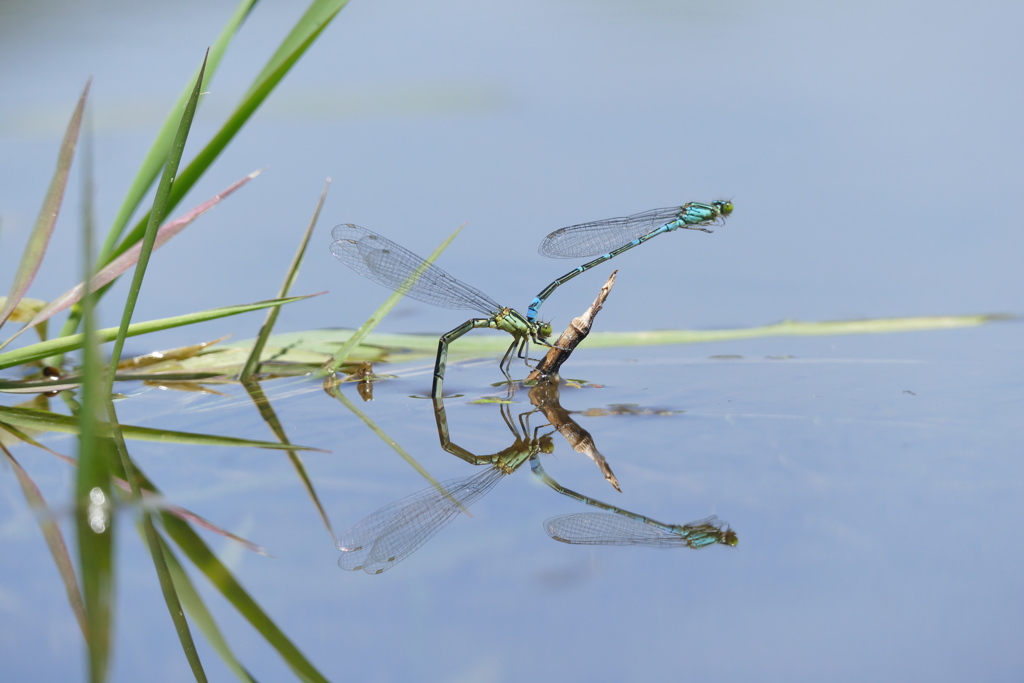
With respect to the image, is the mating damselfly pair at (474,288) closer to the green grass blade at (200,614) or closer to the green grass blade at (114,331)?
the green grass blade at (114,331)

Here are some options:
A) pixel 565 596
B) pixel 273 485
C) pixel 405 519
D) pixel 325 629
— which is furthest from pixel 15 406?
pixel 565 596

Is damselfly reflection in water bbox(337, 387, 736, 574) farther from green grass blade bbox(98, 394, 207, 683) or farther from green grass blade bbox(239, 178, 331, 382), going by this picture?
green grass blade bbox(239, 178, 331, 382)

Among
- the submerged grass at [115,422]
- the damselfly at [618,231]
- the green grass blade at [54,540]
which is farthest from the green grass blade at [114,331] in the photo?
the damselfly at [618,231]

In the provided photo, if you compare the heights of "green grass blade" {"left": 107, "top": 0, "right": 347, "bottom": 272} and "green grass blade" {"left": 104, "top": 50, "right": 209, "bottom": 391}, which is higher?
"green grass blade" {"left": 107, "top": 0, "right": 347, "bottom": 272}

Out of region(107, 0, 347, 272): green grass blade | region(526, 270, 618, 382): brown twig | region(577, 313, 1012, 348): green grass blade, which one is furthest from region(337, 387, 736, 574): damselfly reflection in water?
region(107, 0, 347, 272): green grass blade

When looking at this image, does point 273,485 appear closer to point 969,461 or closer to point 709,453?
point 709,453

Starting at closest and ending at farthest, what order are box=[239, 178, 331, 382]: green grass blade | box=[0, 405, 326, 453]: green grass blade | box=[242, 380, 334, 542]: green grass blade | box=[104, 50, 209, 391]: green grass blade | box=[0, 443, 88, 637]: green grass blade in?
box=[0, 443, 88, 637]: green grass blade
box=[242, 380, 334, 542]: green grass blade
box=[104, 50, 209, 391]: green grass blade
box=[0, 405, 326, 453]: green grass blade
box=[239, 178, 331, 382]: green grass blade

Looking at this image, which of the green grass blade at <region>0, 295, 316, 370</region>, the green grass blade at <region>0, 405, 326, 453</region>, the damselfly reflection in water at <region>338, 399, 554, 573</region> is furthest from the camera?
the green grass blade at <region>0, 295, 316, 370</region>
